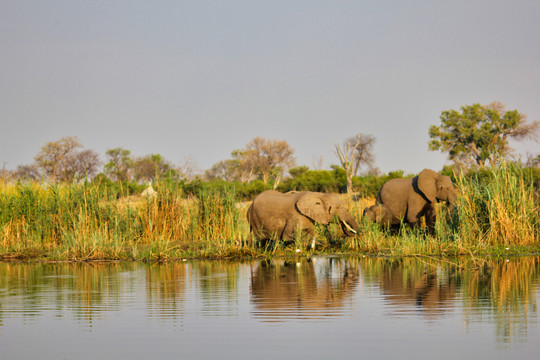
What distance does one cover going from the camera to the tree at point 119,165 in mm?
60312

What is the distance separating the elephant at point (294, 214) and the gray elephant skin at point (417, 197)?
9.12 ft

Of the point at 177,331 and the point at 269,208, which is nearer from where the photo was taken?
the point at 177,331

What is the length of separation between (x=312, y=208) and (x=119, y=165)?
51.8 meters

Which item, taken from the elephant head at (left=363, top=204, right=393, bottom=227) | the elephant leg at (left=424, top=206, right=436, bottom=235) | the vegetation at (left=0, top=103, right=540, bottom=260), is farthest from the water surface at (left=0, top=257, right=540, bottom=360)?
the elephant head at (left=363, top=204, right=393, bottom=227)

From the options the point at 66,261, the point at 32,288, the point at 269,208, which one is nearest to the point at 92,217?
the point at 66,261

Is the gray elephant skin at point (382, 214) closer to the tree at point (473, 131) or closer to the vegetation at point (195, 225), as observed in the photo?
the vegetation at point (195, 225)

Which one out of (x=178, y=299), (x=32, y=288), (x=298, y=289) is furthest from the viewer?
(x=32, y=288)

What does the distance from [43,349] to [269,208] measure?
9376 millimetres

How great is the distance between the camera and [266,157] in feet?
226

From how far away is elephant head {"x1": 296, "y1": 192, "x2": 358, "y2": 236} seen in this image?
1441cm

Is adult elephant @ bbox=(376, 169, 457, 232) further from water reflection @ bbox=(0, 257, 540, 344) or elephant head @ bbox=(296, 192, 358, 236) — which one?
water reflection @ bbox=(0, 257, 540, 344)

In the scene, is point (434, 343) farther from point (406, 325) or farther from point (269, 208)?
point (269, 208)

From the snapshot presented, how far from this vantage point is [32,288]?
31.7 ft

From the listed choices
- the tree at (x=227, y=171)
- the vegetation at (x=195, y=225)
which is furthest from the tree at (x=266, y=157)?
the vegetation at (x=195, y=225)
